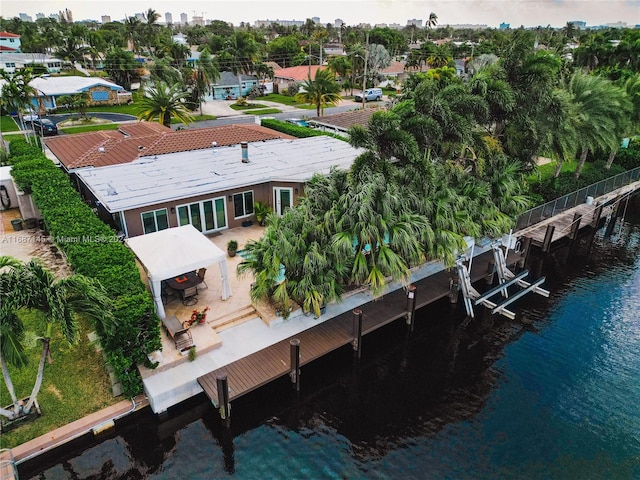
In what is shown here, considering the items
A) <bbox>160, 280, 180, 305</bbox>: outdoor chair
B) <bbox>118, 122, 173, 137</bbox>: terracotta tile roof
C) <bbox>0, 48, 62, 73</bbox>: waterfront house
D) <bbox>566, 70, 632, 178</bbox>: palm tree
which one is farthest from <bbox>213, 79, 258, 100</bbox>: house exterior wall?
<bbox>160, 280, 180, 305</bbox>: outdoor chair

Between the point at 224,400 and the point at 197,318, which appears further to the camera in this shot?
the point at 197,318

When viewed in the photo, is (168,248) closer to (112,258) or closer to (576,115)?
(112,258)

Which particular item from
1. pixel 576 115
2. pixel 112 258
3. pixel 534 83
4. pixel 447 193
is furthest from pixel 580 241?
pixel 112 258

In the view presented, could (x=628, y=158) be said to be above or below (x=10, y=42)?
below

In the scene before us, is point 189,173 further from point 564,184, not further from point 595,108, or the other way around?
point 595,108

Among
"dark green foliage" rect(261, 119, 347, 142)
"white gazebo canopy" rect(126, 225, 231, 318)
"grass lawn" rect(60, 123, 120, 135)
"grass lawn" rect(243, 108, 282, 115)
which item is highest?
"dark green foliage" rect(261, 119, 347, 142)

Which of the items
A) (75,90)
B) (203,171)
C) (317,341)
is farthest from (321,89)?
(317,341)

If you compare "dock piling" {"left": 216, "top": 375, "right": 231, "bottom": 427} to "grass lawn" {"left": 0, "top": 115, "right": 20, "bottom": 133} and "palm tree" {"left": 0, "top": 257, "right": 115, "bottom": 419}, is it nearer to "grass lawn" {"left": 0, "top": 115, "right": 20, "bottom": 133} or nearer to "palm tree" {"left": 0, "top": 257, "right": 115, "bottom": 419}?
"palm tree" {"left": 0, "top": 257, "right": 115, "bottom": 419}

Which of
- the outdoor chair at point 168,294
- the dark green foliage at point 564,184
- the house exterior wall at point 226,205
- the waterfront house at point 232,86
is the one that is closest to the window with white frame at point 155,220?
the house exterior wall at point 226,205
